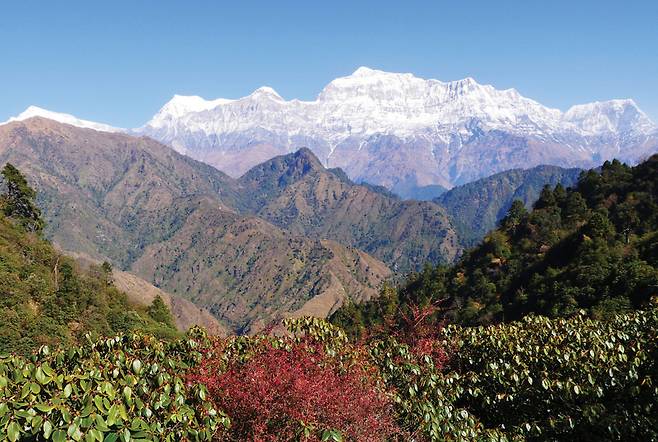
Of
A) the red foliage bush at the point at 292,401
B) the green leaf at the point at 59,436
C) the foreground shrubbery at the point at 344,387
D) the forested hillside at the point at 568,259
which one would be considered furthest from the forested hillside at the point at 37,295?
the green leaf at the point at 59,436

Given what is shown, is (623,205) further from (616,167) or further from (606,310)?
(606,310)

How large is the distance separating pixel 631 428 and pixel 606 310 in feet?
145

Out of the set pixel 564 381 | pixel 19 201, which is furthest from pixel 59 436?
pixel 19 201

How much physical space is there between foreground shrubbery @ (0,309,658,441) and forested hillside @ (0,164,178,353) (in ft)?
128

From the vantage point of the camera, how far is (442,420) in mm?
12984

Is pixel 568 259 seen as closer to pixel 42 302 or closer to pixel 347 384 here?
pixel 347 384

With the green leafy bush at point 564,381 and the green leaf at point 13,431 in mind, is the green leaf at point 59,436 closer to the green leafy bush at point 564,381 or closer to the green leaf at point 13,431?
the green leaf at point 13,431

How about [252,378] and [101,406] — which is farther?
[252,378]

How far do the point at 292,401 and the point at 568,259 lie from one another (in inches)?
3081

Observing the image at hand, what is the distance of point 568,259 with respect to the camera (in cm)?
7806

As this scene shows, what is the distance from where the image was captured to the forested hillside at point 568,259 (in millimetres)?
58750

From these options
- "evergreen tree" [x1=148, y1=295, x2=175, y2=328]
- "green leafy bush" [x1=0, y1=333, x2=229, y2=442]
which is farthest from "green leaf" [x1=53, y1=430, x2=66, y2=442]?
"evergreen tree" [x1=148, y1=295, x2=175, y2=328]


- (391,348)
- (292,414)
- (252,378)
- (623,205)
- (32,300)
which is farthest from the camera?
(623,205)

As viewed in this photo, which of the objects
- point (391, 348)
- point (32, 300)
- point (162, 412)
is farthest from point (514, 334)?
Result: point (32, 300)
